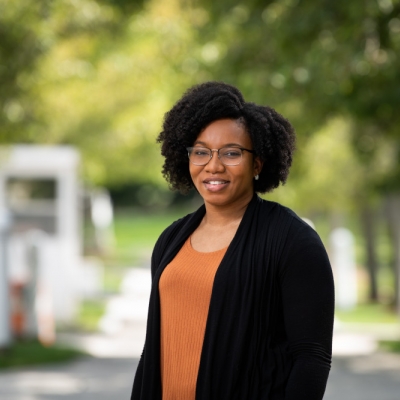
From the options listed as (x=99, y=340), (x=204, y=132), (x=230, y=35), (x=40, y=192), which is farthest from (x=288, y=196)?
(x=204, y=132)

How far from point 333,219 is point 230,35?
1785 cm

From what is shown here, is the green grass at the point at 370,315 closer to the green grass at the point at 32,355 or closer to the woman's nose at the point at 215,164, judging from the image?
the green grass at the point at 32,355

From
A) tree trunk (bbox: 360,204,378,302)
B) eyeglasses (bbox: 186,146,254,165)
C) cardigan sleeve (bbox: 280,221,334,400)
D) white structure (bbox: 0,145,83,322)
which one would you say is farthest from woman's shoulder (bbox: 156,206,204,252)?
tree trunk (bbox: 360,204,378,302)

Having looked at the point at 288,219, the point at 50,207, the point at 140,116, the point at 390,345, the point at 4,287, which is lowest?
the point at 288,219

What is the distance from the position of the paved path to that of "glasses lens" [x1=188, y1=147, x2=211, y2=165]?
6.06 m

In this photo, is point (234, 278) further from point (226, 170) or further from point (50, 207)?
point (50, 207)

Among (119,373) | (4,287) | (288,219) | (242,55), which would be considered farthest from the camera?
(4,287)

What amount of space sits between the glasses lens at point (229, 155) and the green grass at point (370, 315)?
16.0 m

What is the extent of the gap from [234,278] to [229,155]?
0.42 meters

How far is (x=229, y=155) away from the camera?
3.17 meters

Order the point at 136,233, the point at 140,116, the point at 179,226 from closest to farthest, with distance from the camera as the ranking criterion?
the point at 179,226 → the point at 140,116 → the point at 136,233

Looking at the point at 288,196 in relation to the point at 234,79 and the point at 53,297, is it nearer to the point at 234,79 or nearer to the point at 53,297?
the point at 53,297

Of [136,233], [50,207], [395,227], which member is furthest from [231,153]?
[136,233]

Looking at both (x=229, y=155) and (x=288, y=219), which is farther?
(x=229, y=155)
